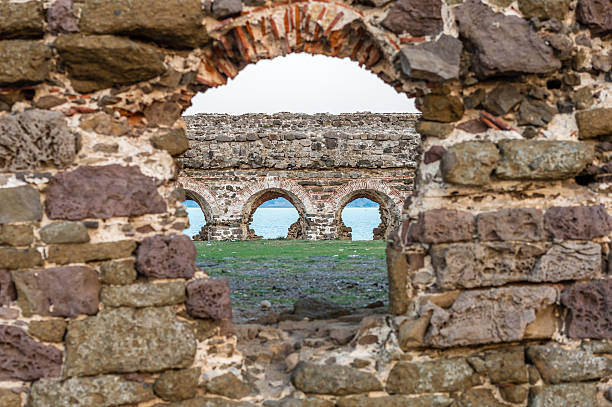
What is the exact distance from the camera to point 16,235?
2.50 meters

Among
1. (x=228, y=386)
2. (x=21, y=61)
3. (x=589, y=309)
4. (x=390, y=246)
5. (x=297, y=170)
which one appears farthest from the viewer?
(x=297, y=170)

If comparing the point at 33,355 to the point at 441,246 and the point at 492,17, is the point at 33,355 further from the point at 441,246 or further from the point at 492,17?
the point at 492,17

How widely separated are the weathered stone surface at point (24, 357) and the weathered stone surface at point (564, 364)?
273 cm

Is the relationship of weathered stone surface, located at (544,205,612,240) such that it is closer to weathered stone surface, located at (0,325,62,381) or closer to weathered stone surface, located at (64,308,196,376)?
weathered stone surface, located at (64,308,196,376)

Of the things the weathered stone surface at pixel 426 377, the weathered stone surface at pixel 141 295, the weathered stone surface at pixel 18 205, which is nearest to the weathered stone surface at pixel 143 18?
the weathered stone surface at pixel 18 205

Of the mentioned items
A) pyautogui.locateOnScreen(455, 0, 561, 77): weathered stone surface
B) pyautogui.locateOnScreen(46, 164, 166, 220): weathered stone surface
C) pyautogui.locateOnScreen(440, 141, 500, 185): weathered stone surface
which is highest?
pyautogui.locateOnScreen(455, 0, 561, 77): weathered stone surface

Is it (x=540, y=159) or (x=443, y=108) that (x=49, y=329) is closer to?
(x=443, y=108)

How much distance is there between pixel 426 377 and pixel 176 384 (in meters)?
1.44

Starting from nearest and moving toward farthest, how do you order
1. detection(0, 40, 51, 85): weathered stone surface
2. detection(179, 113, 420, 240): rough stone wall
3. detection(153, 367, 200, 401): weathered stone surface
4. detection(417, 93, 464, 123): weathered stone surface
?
detection(0, 40, 51, 85): weathered stone surface → detection(153, 367, 200, 401): weathered stone surface → detection(417, 93, 464, 123): weathered stone surface → detection(179, 113, 420, 240): rough stone wall

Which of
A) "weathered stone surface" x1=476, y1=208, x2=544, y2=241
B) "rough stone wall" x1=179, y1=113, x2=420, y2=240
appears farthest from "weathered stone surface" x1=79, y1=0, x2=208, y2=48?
"rough stone wall" x1=179, y1=113, x2=420, y2=240

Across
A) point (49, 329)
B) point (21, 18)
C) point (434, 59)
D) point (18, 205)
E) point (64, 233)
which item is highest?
point (21, 18)

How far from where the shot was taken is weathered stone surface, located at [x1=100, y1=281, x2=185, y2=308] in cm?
257

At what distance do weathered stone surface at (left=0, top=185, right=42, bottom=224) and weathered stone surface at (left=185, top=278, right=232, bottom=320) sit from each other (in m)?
0.93

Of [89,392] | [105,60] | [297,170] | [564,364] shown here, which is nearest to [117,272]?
[89,392]
